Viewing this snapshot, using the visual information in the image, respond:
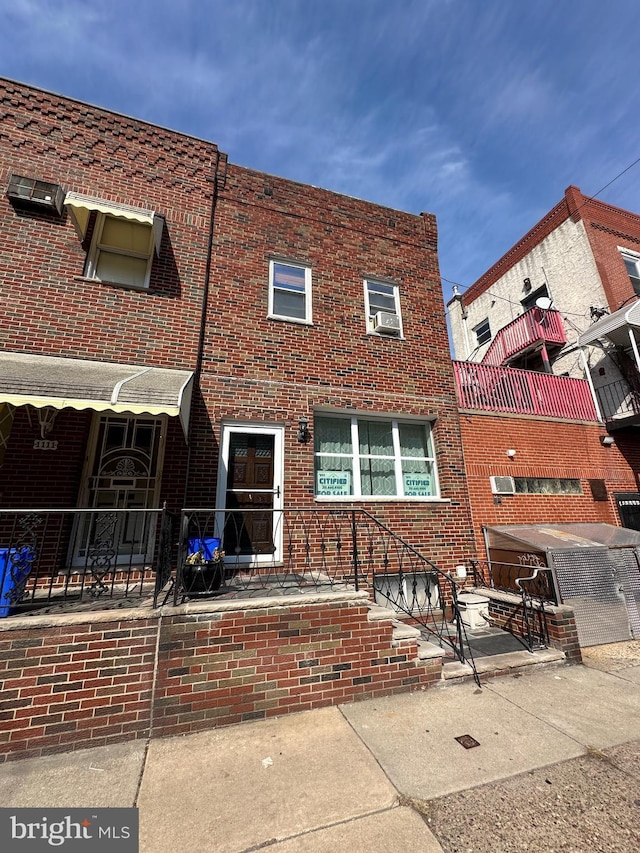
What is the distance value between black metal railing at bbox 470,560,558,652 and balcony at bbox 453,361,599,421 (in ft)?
11.1

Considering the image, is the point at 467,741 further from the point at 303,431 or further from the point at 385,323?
the point at 385,323

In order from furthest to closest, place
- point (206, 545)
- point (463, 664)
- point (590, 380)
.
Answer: point (590, 380), point (206, 545), point (463, 664)

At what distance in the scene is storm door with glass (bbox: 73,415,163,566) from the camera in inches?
210

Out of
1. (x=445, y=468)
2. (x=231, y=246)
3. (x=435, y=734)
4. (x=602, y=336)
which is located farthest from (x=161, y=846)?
(x=602, y=336)

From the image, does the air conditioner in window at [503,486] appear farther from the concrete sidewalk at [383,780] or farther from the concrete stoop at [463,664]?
the concrete sidewalk at [383,780]

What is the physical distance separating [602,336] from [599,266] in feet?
10.2

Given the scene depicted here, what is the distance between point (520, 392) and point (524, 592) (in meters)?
5.25

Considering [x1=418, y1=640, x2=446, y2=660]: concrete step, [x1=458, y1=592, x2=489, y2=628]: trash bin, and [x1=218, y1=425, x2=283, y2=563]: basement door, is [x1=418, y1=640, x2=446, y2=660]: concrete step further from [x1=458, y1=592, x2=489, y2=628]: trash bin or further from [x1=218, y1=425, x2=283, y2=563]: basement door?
[x1=218, y1=425, x2=283, y2=563]: basement door

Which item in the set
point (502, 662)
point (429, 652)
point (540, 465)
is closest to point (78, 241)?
point (429, 652)

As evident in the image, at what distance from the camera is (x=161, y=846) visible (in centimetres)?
223

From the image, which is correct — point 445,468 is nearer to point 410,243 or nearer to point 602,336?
point 410,243

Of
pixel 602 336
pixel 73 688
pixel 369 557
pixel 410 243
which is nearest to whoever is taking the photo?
pixel 73 688

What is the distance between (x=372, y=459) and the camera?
7.15 metres

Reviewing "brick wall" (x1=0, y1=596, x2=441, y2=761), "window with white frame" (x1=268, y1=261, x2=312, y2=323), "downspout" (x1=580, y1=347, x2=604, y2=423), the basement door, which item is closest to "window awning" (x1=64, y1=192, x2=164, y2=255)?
"window with white frame" (x1=268, y1=261, x2=312, y2=323)
